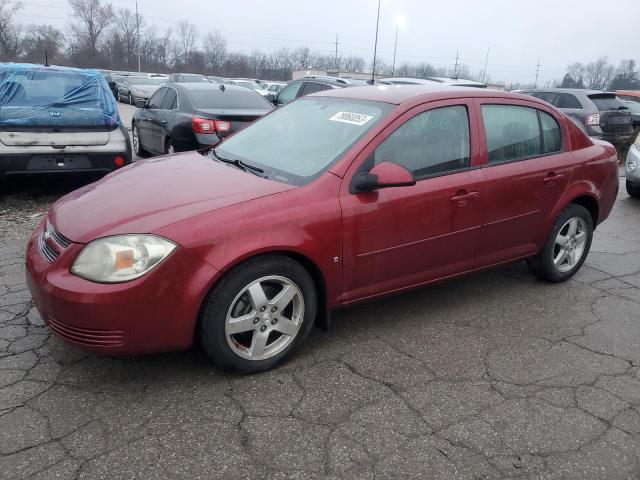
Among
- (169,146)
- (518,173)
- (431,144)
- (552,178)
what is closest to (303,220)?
(431,144)

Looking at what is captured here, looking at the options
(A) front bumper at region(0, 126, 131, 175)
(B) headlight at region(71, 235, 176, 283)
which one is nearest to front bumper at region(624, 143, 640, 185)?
(A) front bumper at region(0, 126, 131, 175)

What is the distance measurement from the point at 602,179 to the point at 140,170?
3.76m

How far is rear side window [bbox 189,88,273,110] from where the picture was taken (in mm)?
7724

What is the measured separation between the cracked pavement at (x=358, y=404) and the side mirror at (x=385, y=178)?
1.04m

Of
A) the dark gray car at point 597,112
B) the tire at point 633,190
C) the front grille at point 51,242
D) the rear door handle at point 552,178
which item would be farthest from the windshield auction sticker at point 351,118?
the dark gray car at point 597,112

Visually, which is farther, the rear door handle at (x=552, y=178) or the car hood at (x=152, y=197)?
the rear door handle at (x=552, y=178)

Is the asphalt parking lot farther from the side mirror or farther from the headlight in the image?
the side mirror

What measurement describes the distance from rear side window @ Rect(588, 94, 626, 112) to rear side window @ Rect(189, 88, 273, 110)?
772 cm

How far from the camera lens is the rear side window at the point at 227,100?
7.72 metres

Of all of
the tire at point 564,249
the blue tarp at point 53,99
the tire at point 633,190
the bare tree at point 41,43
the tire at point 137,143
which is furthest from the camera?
the bare tree at point 41,43

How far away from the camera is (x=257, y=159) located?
3.49m

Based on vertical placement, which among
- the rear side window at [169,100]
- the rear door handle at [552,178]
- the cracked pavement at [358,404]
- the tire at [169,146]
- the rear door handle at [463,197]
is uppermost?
the rear side window at [169,100]

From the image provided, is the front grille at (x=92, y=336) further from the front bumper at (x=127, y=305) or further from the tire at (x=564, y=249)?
the tire at (x=564, y=249)

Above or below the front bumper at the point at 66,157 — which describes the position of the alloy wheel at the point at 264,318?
below
